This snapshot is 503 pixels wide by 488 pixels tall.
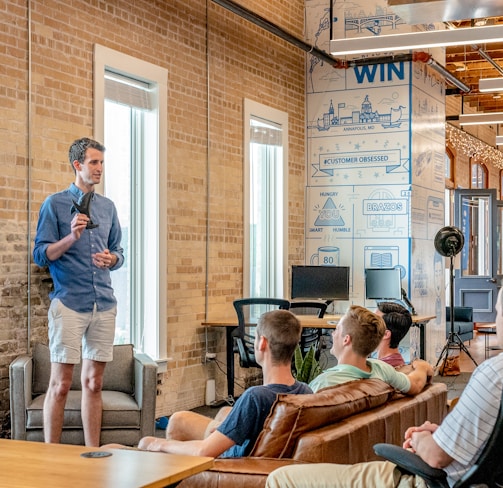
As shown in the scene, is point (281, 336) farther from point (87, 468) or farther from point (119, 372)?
point (119, 372)

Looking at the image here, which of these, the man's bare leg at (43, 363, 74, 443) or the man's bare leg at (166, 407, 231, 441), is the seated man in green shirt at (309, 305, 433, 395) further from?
the man's bare leg at (43, 363, 74, 443)

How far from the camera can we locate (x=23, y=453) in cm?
304

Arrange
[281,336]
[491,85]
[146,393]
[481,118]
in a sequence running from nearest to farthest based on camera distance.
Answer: [281,336] < [146,393] < [491,85] < [481,118]

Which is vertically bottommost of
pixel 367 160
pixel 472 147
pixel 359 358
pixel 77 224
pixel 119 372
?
→ pixel 119 372

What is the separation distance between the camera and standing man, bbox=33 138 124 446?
19.1 feet

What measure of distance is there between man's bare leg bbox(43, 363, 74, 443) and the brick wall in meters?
0.67

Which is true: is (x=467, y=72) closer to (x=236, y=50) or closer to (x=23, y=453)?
(x=236, y=50)

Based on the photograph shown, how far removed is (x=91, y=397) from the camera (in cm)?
596

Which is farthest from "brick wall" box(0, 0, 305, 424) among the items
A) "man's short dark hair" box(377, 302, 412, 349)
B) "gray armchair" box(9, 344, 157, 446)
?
"man's short dark hair" box(377, 302, 412, 349)

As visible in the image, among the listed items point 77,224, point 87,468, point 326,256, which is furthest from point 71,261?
point 326,256

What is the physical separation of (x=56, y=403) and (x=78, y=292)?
70 centimetres

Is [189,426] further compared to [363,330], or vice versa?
[363,330]

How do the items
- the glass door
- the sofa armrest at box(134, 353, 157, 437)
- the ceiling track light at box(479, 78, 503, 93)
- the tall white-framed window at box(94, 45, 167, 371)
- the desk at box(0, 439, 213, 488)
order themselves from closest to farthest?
1. the desk at box(0, 439, 213, 488)
2. the sofa armrest at box(134, 353, 157, 437)
3. the tall white-framed window at box(94, 45, 167, 371)
4. the ceiling track light at box(479, 78, 503, 93)
5. the glass door

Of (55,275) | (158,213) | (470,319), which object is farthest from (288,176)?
(55,275)
